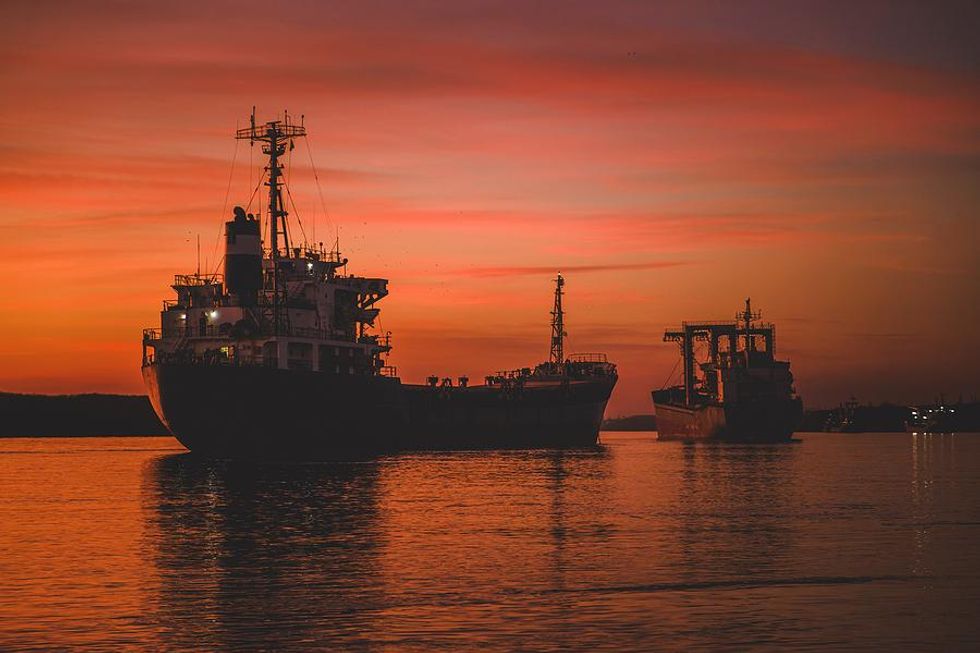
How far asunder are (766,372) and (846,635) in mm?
148458

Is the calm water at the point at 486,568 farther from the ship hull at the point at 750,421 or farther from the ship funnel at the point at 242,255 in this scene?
the ship hull at the point at 750,421

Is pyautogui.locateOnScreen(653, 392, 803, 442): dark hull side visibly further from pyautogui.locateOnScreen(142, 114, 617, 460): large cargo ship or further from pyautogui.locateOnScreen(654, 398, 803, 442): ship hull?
pyautogui.locateOnScreen(142, 114, 617, 460): large cargo ship

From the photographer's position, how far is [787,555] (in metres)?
32.7

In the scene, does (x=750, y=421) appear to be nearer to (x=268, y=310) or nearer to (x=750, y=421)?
(x=750, y=421)

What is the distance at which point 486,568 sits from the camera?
30188 millimetres

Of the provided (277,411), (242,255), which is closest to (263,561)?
(277,411)

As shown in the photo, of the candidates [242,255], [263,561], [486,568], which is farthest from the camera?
[242,255]

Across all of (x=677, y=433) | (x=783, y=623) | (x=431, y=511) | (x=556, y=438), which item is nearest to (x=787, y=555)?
(x=783, y=623)

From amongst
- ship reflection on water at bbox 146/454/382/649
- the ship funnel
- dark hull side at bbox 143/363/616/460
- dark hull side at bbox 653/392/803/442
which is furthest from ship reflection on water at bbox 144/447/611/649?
dark hull side at bbox 653/392/803/442

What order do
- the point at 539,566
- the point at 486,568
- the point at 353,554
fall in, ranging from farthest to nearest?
the point at 353,554
the point at 539,566
the point at 486,568

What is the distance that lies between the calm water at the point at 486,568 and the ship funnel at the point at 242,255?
29.1m

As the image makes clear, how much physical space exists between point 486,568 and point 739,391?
140m

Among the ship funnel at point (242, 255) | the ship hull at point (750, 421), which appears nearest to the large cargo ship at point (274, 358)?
the ship funnel at point (242, 255)

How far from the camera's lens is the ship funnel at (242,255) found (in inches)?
3403
